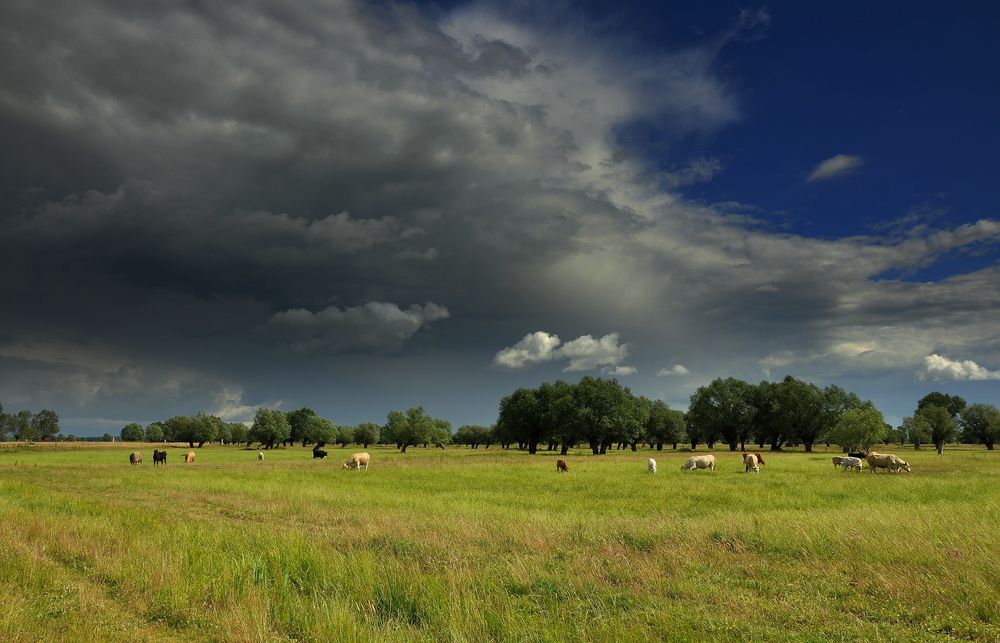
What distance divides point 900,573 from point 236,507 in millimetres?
22182

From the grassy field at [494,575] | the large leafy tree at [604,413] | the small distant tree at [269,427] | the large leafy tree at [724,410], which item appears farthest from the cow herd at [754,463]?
the small distant tree at [269,427]

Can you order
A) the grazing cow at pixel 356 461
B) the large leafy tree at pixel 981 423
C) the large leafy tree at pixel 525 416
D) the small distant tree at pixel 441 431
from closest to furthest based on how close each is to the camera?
1. the grazing cow at pixel 356 461
2. the large leafy tree at pixel 525 416
3. the large leafy tree at pixel 981 423
4. the small distant tree at pixel 441 431

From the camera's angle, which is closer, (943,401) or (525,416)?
(525,416)

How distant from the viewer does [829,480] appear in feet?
110

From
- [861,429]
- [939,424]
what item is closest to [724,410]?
[861,429]

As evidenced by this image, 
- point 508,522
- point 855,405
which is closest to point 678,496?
point 508,522

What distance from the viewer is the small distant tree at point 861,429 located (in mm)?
78625

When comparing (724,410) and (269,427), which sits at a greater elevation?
(724,410)

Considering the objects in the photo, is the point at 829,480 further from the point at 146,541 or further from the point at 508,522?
the point at 146,541

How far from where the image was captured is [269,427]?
141 meters

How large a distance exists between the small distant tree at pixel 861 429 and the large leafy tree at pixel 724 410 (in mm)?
30783

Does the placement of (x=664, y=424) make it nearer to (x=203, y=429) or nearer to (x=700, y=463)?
(x=700, y=463)

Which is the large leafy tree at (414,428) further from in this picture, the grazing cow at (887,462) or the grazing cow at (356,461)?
the grazing cow at (887,462)

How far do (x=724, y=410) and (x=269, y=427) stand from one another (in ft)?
373
